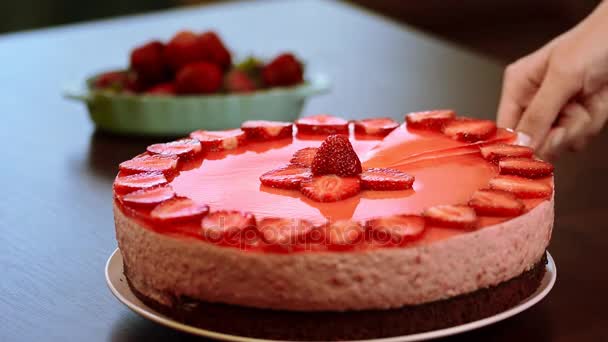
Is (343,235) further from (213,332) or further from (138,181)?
(138,181)

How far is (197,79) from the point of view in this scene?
210 centimetres

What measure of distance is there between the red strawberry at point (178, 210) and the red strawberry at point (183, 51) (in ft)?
3.31

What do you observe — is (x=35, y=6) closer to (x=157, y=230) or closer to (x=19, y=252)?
(x=19, y=252)

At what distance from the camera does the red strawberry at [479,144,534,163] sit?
1.39m

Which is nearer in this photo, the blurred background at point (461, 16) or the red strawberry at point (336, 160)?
the red strawberry at point (336, 160)

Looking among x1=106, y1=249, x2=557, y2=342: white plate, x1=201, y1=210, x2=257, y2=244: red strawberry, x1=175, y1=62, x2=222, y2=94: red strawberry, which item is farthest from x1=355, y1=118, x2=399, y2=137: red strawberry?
x1=175, y1=62, x2=222, y2=94: red strawberry

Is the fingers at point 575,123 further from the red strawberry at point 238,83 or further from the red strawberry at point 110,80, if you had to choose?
the red strawberry at point 110,80

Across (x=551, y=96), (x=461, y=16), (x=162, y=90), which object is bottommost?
(x=461, y=16)

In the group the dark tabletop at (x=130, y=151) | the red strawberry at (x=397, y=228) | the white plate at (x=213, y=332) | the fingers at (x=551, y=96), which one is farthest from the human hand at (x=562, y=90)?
the red strawberry at (x=397, y=228)

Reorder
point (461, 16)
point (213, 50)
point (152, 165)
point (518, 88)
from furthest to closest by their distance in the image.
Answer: point (461, 16) < point (213, 50) < point (518, 88) < point (152, 165)

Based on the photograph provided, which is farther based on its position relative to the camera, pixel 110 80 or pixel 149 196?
pixel 110 80

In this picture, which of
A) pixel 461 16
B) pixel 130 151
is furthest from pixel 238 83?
pixel 461 16

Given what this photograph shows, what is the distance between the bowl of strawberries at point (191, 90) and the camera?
209cm

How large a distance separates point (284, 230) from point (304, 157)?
328mm
